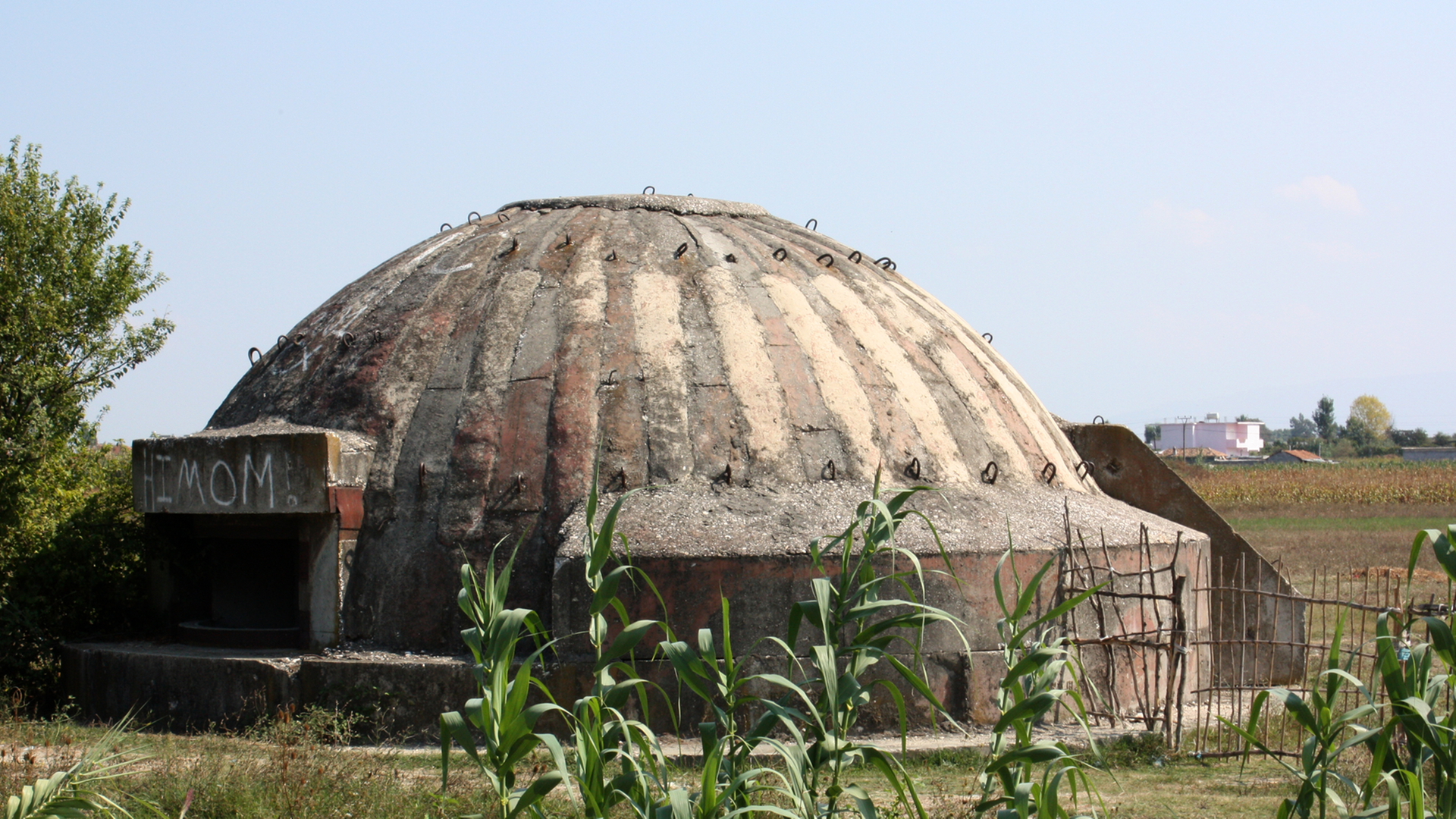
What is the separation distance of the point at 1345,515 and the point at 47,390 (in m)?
30.0

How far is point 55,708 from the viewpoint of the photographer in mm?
9320

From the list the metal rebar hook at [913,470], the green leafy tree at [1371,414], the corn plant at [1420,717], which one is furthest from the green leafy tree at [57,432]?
the green leafy tree at [1371,414]

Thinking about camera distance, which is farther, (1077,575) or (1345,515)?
(1345,515)

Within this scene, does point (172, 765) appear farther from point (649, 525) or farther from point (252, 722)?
point (649, 525)

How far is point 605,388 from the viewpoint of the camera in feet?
27.9

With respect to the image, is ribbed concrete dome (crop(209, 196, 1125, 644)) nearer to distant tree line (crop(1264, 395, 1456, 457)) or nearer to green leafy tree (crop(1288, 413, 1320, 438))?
distant tree line (crop(1264, 395, 1456, 457))

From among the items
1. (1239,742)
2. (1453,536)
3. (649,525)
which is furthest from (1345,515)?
(1453,536)

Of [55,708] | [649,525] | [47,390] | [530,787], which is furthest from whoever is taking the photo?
[47,390]

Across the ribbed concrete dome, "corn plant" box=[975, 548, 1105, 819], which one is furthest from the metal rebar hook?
"corn plant" box=[975, 548, 1105, 819]

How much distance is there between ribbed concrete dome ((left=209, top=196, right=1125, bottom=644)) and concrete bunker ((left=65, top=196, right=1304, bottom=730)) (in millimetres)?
20

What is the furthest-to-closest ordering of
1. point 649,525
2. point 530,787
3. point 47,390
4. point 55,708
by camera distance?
point 47,390
point 55,708
point 649,525
point 530,787

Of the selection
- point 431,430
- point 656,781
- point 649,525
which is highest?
point 431,430

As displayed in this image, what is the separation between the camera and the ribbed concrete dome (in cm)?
822

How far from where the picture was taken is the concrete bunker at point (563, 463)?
784cm
